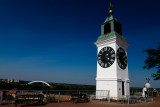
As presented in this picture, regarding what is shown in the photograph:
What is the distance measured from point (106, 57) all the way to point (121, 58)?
75.7 inches

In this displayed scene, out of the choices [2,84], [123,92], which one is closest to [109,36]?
[123,92]

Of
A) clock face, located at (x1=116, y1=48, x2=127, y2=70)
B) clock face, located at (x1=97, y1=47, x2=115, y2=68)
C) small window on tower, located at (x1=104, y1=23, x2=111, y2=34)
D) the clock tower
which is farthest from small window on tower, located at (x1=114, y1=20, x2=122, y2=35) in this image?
clock face, located at (x1=97, y1=47, x2=115, y2=68)

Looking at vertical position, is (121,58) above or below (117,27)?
below

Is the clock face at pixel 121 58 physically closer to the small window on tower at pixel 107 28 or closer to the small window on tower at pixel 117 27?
the small window on tower at pixel 117 27

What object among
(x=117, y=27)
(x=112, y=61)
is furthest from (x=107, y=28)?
(x=112, y=61)

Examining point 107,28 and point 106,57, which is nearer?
point 106,57

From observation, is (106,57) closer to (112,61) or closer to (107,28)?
(112,61)

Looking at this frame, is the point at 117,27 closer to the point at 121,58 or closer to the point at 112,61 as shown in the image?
the point at 121,58

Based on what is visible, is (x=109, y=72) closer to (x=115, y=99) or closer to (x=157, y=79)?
(x=115, y=99)

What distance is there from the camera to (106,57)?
1706 centimetres

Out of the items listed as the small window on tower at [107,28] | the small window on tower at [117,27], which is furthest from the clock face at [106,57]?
the small window on tower at [117,27]

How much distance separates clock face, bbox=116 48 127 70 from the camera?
54.4 feet

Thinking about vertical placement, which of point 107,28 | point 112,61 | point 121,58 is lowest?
point 112,61

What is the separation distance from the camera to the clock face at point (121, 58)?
1658 cm
